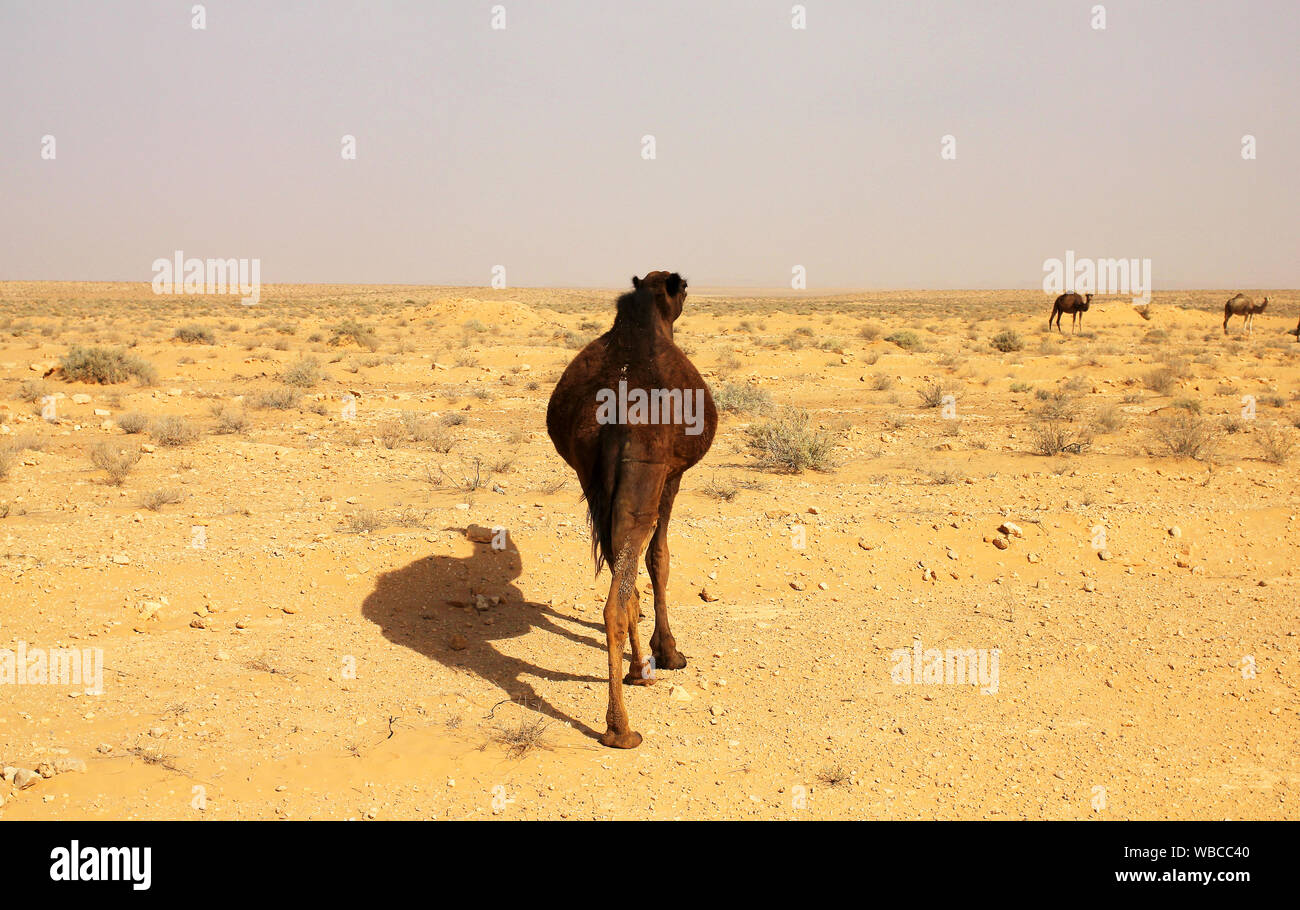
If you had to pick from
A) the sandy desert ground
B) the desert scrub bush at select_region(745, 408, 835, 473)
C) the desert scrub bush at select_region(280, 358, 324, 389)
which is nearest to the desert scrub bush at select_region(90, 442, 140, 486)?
the sandy desert ground

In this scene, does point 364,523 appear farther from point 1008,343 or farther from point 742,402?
point 1008,343

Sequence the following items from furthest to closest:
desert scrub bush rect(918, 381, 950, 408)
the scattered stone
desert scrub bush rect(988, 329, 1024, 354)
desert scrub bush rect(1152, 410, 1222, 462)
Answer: desert scrub bush rect(988, 329, 1024, 354) < desert scrub bush rect(918, 381, 950, 408) < desert scrub bush rect(1152, 410, 1222, 462) < the scattered stone

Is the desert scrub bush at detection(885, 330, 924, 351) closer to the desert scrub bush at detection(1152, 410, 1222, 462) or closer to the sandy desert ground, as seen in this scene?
the sandy desert ground

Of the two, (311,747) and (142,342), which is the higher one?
(142,342)

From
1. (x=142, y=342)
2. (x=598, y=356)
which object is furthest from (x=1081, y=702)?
(x=142, y=342)

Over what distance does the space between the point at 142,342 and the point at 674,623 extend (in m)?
28.6

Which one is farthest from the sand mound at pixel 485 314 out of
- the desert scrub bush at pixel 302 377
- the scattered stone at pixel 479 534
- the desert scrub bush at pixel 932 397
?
the scattered stone at pixel 479 534

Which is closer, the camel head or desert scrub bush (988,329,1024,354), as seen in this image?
the camel head

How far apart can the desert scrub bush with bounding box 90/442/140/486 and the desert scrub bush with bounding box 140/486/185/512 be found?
3.47ft

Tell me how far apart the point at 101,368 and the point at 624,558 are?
62.7ft

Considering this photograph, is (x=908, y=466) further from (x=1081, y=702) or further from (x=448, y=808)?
(x=448, y=808)

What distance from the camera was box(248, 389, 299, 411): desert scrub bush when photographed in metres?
17.0

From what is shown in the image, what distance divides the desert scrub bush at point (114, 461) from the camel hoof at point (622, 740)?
26.7 feet

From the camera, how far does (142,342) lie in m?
28.9
